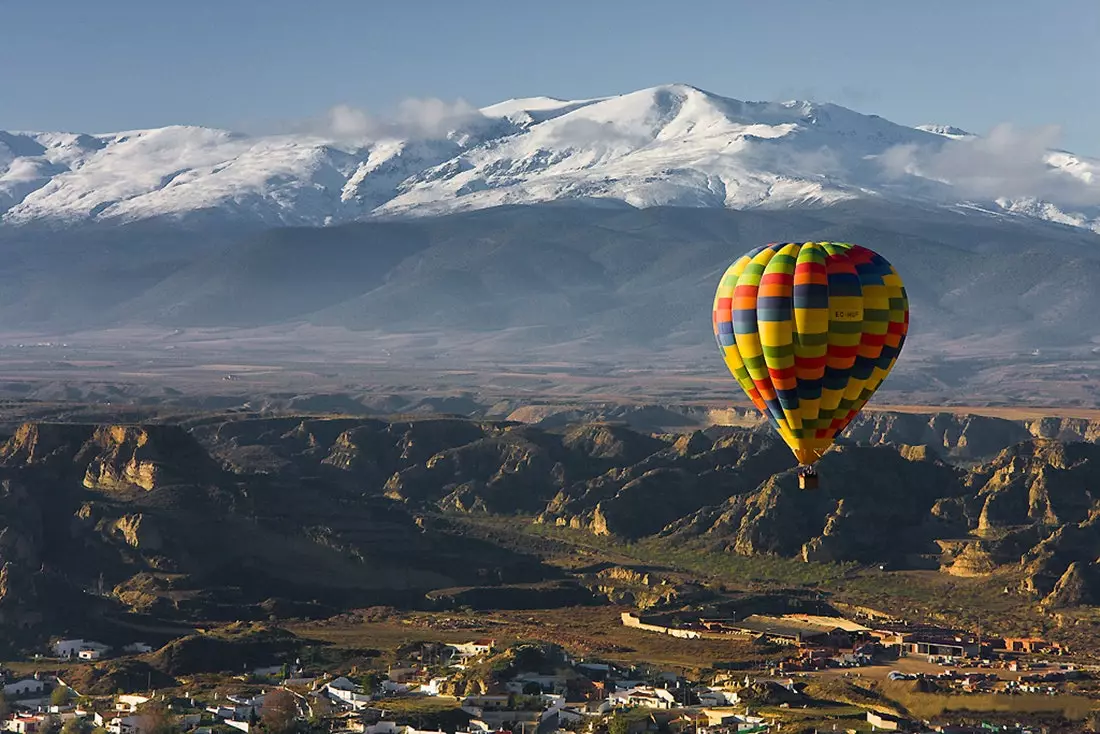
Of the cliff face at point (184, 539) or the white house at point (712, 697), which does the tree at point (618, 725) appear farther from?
the cliff face at point (184, 539)

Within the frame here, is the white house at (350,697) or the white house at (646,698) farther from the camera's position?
the white house at (350,697)

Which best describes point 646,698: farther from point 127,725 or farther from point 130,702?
point 130,702

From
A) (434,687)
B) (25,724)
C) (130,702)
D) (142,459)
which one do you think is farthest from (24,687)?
(142,459)

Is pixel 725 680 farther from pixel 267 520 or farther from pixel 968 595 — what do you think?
pixel 267 520

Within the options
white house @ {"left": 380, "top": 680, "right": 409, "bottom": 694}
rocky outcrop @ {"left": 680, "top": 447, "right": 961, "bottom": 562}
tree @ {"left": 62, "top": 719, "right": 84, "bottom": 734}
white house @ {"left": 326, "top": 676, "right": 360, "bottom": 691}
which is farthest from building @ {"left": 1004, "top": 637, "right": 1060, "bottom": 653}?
tree @ {"left": 62, "top": 719, "right": 84, "bottom": 734}

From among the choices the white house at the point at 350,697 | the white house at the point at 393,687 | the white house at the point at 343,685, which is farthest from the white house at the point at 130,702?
the white house at the point at 393,687

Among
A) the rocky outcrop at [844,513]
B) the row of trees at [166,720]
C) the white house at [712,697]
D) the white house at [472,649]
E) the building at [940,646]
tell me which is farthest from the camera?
the rocky outcrop at [844,513]

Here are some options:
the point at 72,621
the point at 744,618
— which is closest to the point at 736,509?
the point at 744,618

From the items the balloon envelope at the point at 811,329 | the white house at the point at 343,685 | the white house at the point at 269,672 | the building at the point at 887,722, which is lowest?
the white house at the point at 269,672

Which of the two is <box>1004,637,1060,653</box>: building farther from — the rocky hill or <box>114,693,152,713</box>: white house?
<box>114,693,152,713</box>: white house

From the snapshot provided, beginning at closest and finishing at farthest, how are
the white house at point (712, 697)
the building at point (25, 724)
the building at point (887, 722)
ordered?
1. the building at point (887, 722)
2. the building at point (25, 724)
3. the white house at point (712, 697)
